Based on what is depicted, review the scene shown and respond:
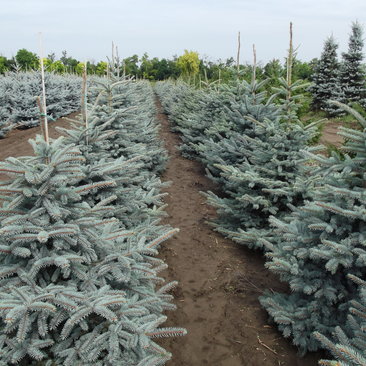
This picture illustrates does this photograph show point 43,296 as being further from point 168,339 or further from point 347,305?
point 347,305

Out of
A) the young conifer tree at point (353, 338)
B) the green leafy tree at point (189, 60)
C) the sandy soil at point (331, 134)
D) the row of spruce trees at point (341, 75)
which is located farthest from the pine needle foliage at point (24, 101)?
the green leafy tree at point (189, 60)

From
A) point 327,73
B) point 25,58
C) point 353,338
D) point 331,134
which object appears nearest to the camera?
point 353,338

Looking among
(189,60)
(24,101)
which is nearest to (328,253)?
(24,101)

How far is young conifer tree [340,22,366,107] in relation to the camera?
20328 mm

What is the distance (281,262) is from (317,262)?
1.19 ft

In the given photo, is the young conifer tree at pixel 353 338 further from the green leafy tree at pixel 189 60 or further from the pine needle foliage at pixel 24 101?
the green leafy tree at pixel 189 60

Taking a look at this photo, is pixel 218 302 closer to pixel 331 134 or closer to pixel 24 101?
pixel 24 101

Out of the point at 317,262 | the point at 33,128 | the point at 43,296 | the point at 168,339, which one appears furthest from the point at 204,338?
the point at 33,128

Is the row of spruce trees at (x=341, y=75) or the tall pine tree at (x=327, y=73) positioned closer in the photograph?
the row of spruce trees at (x=341, y=75)

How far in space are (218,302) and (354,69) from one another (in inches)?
817

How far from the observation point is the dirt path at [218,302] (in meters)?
3.36

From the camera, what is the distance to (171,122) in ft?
53.3

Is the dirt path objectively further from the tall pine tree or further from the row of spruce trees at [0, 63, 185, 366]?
the tall pine tree

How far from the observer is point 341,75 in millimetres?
20969
